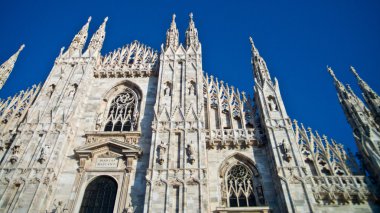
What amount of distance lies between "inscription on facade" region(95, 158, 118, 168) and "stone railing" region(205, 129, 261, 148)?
166 inches

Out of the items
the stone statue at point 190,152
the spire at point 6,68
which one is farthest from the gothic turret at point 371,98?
the spire at point 6,68

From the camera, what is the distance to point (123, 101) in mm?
16781

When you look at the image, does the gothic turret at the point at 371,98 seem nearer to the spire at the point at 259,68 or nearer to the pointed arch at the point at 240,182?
the spire at the point at 259,68

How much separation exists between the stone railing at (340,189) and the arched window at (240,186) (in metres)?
2.32

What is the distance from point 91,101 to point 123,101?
66.5 inches

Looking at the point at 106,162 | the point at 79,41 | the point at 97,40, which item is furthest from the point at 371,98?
the point at 79,41

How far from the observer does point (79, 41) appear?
781 inches

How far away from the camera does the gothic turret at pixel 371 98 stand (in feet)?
45.9

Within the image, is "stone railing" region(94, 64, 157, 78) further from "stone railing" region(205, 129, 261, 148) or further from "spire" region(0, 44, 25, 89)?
"stone railing" region(205, 129, 261, 148)

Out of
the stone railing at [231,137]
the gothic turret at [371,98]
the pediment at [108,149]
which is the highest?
the gothic turret at [371,98]

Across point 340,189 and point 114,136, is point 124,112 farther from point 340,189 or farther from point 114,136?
point 340,189

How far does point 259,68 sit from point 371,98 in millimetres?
5646

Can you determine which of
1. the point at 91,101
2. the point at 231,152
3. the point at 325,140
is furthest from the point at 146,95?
the point at 325,140

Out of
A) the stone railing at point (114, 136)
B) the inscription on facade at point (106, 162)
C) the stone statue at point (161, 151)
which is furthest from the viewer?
the stone railing at point (114, 136)
